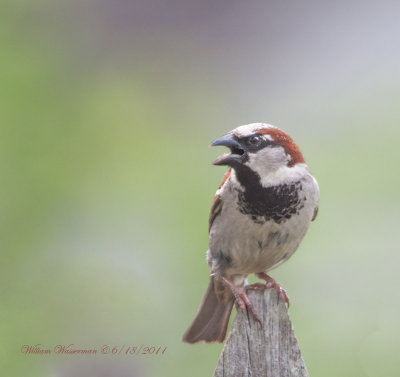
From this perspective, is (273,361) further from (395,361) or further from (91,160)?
(91,160)

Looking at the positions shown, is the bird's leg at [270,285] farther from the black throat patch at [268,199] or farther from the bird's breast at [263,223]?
the black throat patch at [268,199]

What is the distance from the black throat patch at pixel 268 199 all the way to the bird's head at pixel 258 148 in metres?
0.04

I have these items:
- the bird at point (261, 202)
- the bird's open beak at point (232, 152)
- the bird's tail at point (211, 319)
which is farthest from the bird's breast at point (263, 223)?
the bird's tail at point (211, 319)

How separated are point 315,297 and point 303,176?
4.67 feet

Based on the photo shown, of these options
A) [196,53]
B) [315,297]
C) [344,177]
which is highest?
[196,53]

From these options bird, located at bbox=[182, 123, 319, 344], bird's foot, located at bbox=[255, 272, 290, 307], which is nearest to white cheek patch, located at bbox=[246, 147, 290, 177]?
bird, located at bbox=[182, 123, 319, 344]

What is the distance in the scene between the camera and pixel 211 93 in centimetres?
563

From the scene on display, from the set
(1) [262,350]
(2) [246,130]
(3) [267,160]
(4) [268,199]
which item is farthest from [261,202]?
(1) [262,350]

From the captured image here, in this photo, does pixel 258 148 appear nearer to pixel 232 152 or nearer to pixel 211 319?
pixel 232 152

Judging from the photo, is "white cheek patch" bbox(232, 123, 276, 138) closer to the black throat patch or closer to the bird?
the bird

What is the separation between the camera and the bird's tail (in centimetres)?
307

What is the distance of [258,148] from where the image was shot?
2566 millimetres

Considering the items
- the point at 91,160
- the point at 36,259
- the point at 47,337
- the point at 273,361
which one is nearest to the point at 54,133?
the point at 91,160

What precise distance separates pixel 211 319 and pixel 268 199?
2.58 ft
